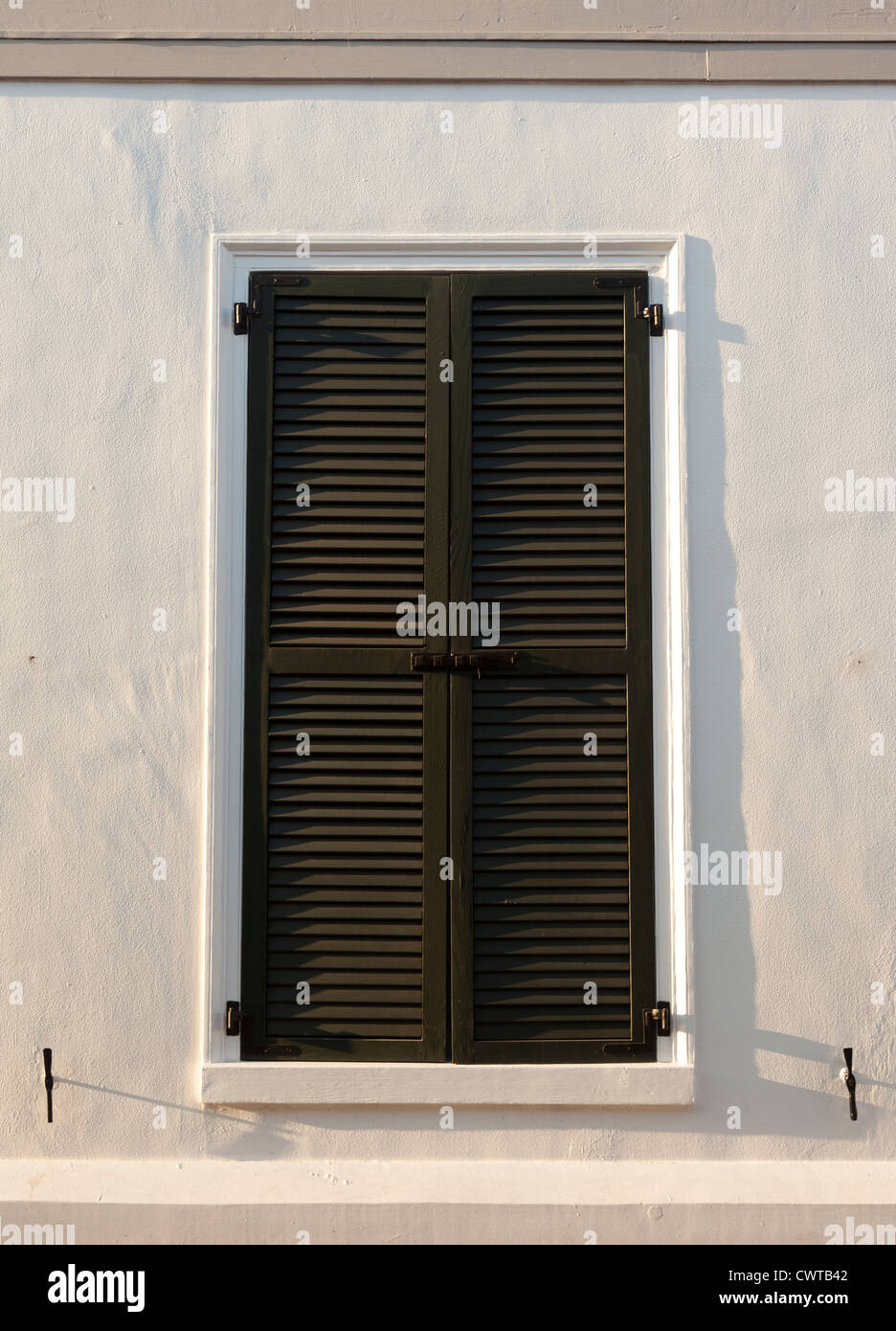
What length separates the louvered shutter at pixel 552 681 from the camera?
295 cm

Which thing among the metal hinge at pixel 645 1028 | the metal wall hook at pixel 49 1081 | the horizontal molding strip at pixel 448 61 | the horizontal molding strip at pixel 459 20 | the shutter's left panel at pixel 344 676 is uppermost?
the horizontal molding strip at pixel 459 20

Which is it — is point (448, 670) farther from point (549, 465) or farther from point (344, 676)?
point (549, 465)

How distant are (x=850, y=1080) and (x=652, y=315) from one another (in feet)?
7.05

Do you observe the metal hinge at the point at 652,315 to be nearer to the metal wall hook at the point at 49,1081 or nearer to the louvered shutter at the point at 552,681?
the louvered shutter at the point at 552,681

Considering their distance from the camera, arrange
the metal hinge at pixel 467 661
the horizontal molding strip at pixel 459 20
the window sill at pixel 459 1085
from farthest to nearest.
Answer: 1. the horizontal molding strip at pixel 459 20
2. the metal hinge at pixel 467 661
3. the window sill at pixel 459 1085

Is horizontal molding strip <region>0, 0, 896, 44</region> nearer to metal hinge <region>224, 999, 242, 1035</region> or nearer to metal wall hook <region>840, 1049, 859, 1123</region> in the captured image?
metal hinge <region>224, 999, 242, 1035</region>

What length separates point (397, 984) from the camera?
2955 millimetres

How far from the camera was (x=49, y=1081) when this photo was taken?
2.94 meters

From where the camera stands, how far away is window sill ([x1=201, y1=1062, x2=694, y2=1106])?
2.89 m

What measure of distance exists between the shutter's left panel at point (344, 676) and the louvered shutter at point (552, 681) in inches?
3.4

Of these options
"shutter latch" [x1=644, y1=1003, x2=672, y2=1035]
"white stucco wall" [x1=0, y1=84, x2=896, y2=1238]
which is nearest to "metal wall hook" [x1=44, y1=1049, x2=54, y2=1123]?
"white stucco wall" [x1=0, y1=84, x2=896, y2=1238]

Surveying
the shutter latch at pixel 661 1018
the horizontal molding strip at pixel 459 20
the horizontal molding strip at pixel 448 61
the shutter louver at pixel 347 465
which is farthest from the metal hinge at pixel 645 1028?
the horizontal molding strip at pixel 459 20

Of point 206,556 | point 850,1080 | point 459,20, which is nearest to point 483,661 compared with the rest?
point 206,556
